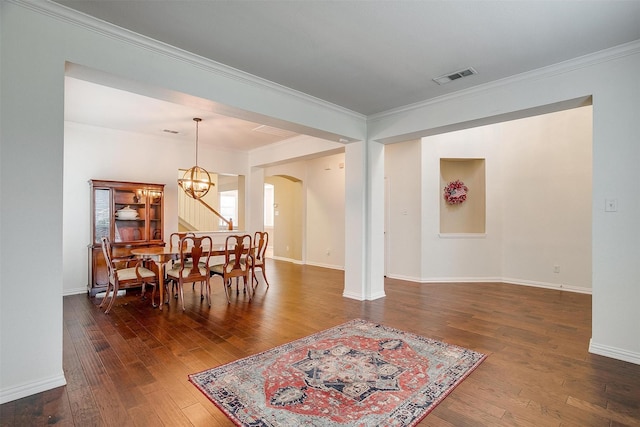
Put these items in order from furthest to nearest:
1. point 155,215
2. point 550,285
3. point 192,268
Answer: point 155,215
point 550,285
point 192,268

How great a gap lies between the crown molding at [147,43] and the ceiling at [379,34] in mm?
60

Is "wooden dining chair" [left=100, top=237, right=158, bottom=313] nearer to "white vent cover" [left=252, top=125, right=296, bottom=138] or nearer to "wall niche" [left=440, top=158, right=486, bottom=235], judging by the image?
"white vent cover" [left=252, top=125, right=296, bottom=138]

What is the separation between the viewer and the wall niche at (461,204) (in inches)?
247

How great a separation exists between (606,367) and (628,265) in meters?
0.86

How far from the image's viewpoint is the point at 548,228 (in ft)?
17.7

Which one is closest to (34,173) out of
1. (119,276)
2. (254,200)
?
(119,276)

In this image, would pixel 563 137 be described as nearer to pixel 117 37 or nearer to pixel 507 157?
pixel 507 157

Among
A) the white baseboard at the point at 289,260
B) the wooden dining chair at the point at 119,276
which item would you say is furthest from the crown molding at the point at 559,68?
the white baseboard at the point at 289,260

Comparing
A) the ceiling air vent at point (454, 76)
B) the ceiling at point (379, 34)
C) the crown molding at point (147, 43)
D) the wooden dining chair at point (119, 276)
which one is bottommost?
the wooden dining chair at point (119, 276)

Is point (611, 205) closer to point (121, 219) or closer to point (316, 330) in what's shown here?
point (316, 330)

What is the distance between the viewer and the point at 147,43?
2611mm

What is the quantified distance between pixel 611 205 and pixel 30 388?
4619 mm

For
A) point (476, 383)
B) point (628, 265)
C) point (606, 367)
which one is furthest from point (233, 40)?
point (606, 367)

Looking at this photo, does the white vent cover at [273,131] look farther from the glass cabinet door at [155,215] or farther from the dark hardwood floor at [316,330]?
the dark hardwood floor at [316,330]
